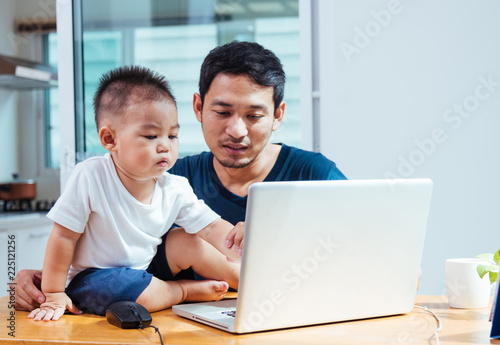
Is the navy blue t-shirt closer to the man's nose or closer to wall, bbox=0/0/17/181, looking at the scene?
the man's nose

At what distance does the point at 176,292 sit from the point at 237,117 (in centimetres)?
51

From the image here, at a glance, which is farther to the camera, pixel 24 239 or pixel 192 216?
pixel 24 239

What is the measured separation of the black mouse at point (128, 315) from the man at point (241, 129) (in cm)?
59

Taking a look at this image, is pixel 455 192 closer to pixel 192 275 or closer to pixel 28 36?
pixel 192 275

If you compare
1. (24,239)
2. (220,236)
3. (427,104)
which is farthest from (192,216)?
(24,239)

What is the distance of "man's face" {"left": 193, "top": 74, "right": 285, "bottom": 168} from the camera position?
4.93 ft

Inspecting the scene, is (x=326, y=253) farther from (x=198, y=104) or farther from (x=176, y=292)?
(x=198, y=104)

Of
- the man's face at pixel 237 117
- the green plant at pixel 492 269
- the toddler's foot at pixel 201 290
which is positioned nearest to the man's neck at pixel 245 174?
the man's face at pixel 237 117

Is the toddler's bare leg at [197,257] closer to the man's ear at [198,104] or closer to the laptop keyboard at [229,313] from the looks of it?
the laptop keyboard at [229,313]

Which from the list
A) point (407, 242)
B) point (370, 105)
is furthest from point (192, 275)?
point (370, 105)

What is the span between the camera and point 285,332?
96 cm

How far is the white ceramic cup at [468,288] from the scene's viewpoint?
116 centimetres

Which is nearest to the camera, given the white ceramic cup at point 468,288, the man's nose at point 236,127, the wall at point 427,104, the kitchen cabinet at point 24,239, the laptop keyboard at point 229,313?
the laptop keyboard at point 229,313

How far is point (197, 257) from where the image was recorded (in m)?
1.23
